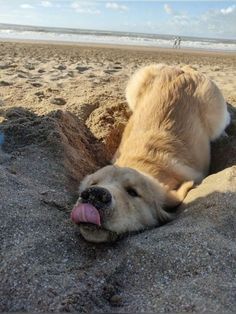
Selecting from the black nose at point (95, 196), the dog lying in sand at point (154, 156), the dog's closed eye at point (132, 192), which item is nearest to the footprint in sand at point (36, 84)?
the dog lying in sand at point (154, 156)

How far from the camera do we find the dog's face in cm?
305

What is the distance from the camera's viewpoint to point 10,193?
11.2 feet

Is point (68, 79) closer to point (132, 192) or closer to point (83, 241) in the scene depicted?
point (132, 192)

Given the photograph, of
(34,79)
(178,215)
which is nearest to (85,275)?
(178,215)

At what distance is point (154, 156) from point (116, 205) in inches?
55.3

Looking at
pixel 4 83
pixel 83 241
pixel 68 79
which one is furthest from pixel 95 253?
pixel 68 79

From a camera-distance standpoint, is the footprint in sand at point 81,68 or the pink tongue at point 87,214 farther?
the footprint in sand at point 81,68

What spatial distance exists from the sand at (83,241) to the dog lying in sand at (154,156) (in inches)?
6.5

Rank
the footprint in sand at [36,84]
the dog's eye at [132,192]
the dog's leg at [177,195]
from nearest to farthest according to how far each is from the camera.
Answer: the dog's eye at [132,192] < the dog's leg at [177,195] < the footprint in sand at [36,84]

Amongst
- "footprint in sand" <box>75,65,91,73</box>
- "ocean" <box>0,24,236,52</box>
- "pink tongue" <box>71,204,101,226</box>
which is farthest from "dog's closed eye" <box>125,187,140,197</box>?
"ocean" <box>0,24,236,52</box>

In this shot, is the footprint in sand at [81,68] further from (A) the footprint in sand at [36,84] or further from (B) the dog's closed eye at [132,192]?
(B) the dog's closed eye at [132,192]

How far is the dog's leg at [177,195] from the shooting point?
405 cm

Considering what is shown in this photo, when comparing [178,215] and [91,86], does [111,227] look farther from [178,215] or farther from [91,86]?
[91,86]

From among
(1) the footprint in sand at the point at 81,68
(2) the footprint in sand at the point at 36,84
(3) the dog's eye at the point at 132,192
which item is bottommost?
(1) the footprint in sand at the point at 81,68
